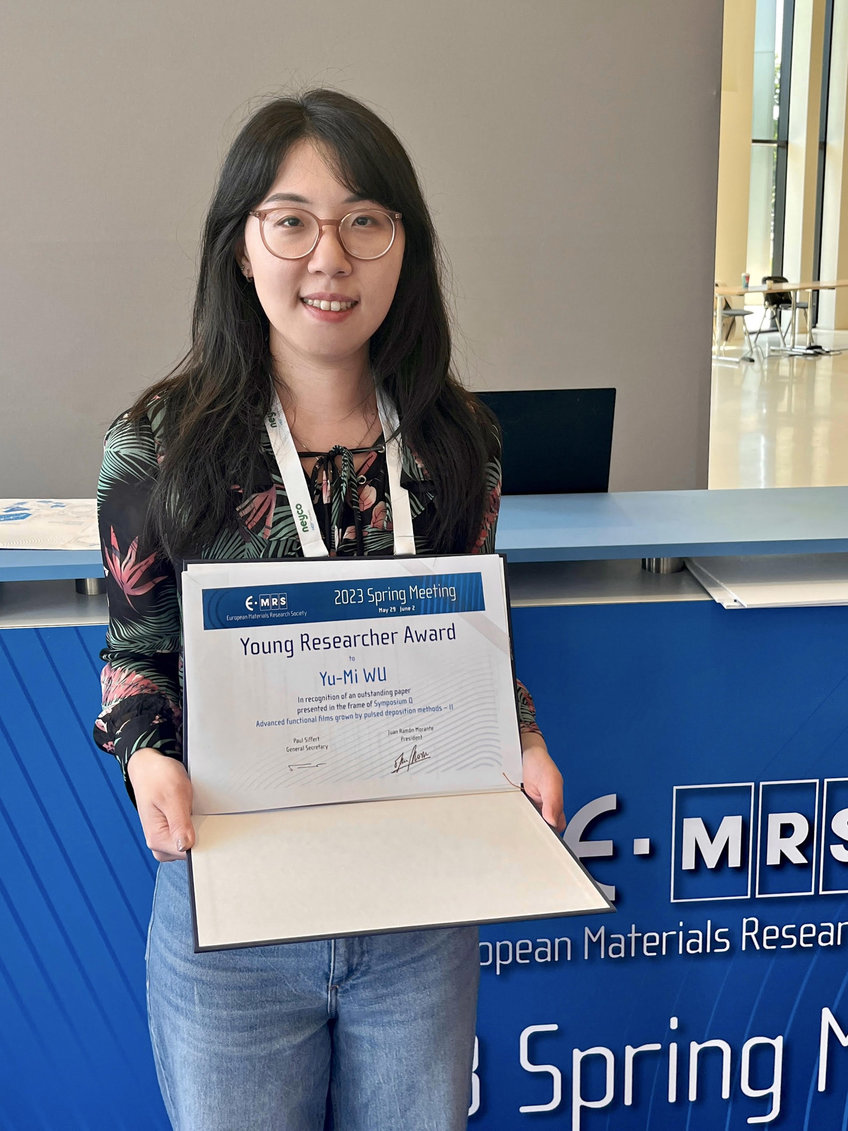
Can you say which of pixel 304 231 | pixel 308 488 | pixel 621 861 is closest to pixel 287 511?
pixel 308 488

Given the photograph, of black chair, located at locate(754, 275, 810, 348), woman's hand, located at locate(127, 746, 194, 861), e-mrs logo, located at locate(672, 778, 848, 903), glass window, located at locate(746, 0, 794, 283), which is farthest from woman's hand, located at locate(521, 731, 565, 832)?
glass window, located at locate(746, 0, 794, 283)

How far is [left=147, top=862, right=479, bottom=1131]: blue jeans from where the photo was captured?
977 mm

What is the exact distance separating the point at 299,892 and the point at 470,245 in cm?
310

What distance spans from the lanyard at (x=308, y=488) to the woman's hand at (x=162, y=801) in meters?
0.24

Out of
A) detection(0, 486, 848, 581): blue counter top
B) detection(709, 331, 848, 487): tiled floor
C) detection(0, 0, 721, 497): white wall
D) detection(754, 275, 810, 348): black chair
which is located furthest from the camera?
detection(754, 275, 810, 348): black chair

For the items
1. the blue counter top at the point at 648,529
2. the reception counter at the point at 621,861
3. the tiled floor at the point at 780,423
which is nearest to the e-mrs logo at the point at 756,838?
the reception counter at the point at 621,861

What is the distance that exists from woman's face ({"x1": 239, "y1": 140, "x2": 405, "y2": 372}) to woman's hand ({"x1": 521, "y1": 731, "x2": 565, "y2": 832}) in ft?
1.45

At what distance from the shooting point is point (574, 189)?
3.64m

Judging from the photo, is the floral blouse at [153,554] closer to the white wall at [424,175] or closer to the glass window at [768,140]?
the white wall at [424,175]

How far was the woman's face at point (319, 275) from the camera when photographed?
1.00m

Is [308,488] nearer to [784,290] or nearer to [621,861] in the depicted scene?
[621,861]

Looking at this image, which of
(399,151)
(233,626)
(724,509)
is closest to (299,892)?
(233,626)

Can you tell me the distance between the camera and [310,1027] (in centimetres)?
100
